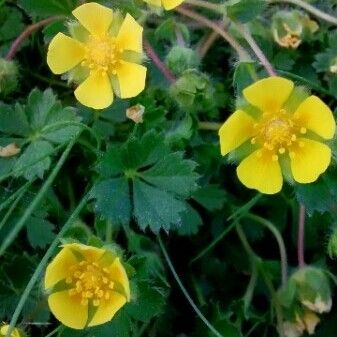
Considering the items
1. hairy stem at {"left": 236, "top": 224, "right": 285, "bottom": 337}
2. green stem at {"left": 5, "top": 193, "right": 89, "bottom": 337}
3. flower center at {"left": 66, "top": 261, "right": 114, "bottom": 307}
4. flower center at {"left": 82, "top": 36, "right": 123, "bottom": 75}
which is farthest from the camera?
hairy stem at {"left": 236, "top": 224, "right": 285, "bottom": 337}

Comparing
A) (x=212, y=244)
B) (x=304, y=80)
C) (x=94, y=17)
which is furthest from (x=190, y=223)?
(x=94, y=17)

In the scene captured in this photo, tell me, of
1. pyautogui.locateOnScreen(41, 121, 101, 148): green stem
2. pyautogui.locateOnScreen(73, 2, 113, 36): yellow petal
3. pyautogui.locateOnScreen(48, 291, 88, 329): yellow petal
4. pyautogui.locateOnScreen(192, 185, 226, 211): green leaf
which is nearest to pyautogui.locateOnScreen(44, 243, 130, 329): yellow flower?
pyautogui.locateOnScreen(48, 291, 88, 329): yellow petal

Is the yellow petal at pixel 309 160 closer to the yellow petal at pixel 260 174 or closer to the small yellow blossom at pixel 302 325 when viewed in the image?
the yellow petal at pixel 260 174

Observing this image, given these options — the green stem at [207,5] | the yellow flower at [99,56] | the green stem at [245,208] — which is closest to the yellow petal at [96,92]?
the yellow flower at [99,56]

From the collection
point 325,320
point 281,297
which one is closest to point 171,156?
point 281,297

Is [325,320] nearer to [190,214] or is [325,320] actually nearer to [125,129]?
[190,214]

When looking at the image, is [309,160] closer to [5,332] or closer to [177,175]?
[177,175]

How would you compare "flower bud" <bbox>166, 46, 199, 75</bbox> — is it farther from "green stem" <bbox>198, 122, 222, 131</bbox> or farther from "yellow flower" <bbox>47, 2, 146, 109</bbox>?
"green stem" <bbox>198, 122, 222, 131</bbox>
